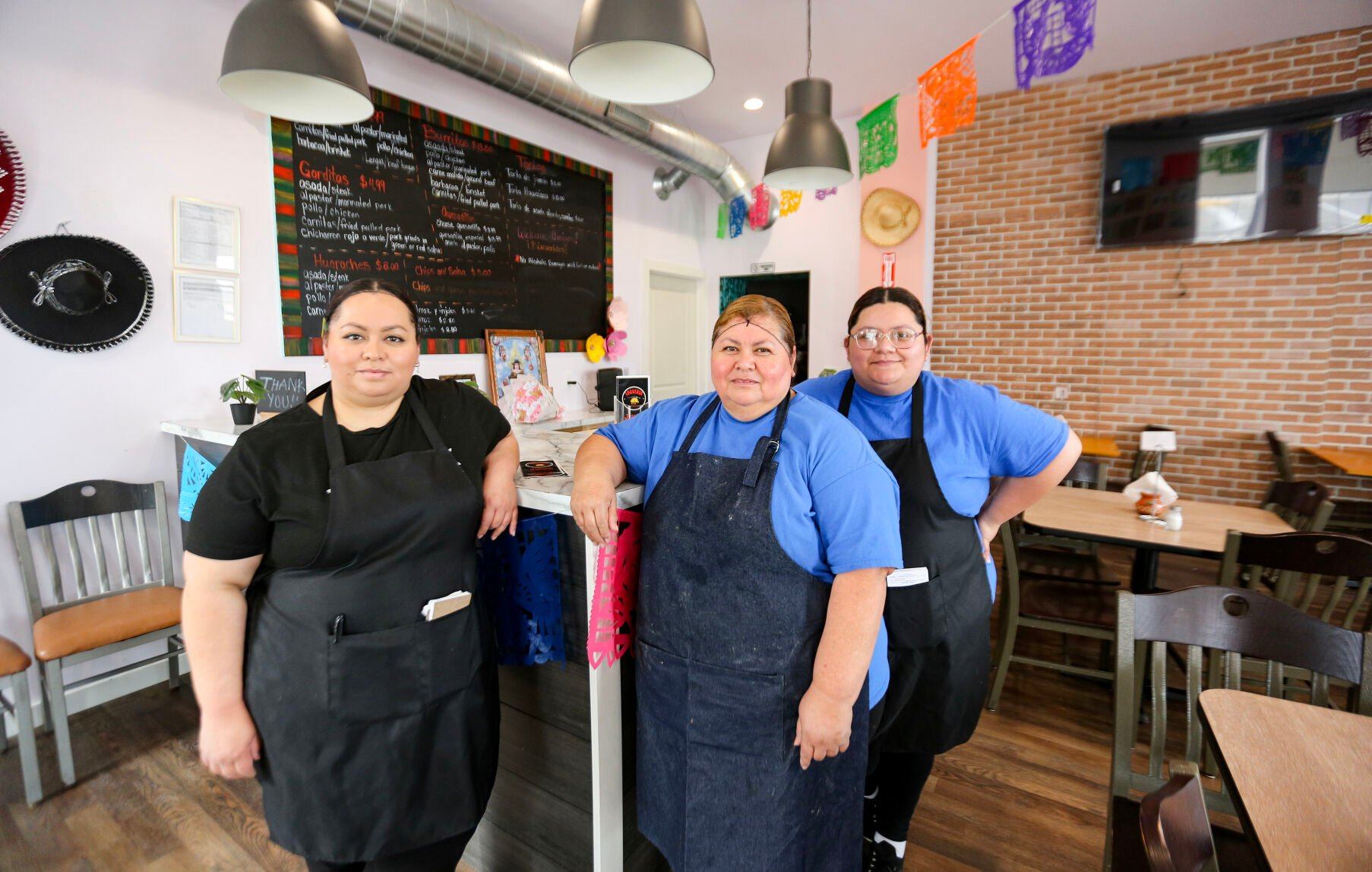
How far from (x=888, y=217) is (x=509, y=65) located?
305 centimetres

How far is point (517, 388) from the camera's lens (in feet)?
13.6

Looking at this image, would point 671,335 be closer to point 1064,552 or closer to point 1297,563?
point 1064,552

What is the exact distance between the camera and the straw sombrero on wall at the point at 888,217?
499 centimetres

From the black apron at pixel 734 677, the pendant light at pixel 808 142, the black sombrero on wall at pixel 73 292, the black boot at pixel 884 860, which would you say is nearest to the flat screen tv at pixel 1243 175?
the pendant light at pixel 808 142

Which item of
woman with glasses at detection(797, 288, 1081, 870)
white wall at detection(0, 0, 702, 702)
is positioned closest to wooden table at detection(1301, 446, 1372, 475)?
woman with glasses at detection(797, 288, 1081, 870)

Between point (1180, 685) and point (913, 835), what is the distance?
157 cm

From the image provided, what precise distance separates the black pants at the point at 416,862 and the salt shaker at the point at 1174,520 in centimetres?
265

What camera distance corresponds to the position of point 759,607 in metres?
1.15

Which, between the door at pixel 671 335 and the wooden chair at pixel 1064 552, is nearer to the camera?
the wooden chair at pixel 1064 552

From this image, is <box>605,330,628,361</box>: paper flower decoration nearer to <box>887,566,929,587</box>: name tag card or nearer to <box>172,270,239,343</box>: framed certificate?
<box>172,270,239,343</box>: framed certificate

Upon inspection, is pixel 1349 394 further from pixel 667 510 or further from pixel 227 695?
pixel 227 695

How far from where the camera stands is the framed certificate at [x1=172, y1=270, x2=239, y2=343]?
A: 2.75m

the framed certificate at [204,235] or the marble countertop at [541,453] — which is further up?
the framed certificate at [204,235]

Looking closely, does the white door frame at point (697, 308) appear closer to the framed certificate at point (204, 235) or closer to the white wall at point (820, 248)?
the white wall at point (820, 248)
